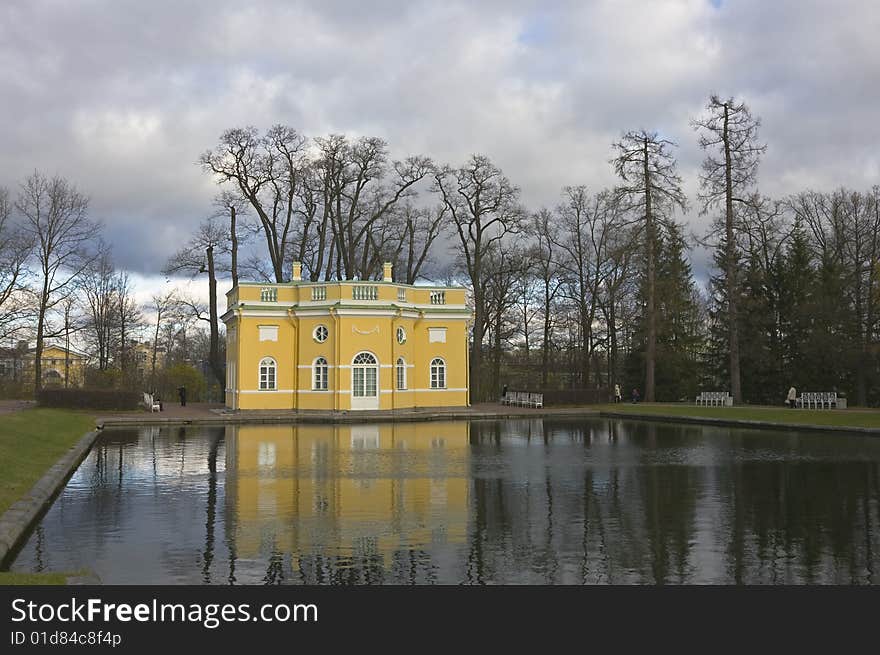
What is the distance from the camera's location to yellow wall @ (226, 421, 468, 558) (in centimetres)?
887

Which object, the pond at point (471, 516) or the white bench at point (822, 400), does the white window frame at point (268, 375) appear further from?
the white bench at point (822, 400)

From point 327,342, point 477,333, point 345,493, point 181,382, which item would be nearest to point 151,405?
point 327,342

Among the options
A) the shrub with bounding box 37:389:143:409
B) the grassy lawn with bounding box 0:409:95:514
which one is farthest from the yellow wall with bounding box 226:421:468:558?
the shrub with bounding box 37:389:143:409

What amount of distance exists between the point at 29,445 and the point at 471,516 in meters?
10.7

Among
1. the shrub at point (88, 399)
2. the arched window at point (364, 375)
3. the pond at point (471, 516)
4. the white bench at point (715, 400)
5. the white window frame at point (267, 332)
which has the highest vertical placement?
the white window frame at point (267, 332)

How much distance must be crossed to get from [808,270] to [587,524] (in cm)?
3458

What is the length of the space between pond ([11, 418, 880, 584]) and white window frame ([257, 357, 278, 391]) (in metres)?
13.4

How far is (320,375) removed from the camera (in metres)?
32.0

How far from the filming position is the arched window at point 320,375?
105 ft

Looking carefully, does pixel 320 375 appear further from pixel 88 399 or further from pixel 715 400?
pixel 715 400

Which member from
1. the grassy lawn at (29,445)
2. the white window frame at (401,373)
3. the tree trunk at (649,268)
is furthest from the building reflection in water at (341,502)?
the tree trunk at (649,268)

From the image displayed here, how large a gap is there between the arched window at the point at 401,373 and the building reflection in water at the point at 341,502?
11485 millimetres

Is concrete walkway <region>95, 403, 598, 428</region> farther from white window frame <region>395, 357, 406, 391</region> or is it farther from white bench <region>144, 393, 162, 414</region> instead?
white window frame <region>395, 357, 406, 391</region>
